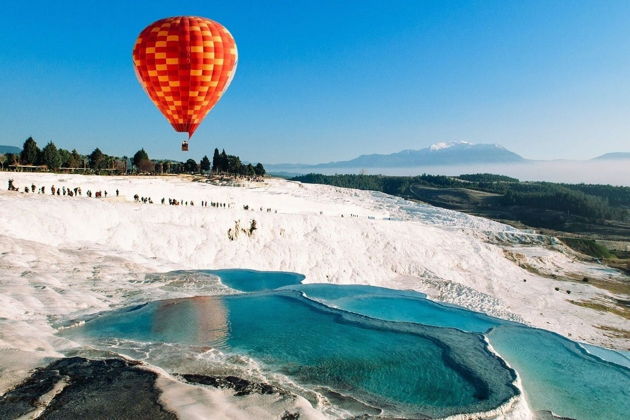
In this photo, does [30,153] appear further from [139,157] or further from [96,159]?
[139,157]

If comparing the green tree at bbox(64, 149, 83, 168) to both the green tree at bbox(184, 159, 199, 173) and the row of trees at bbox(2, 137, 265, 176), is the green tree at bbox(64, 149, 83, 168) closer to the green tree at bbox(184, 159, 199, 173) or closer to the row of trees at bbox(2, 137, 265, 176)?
the row of trees at bbox(2, 137, 265, 176)

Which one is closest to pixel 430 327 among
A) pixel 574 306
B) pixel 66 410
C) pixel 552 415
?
pixel 552 415

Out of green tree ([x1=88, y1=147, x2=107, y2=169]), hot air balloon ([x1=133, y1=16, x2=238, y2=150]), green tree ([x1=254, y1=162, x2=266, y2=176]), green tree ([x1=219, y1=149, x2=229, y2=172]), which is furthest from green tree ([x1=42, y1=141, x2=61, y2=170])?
green tree ([x1=254, y1=162, x2=266, y2=176])

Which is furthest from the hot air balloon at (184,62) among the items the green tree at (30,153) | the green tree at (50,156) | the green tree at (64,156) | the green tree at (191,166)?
the green tree at (191,166)

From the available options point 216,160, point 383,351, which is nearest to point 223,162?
point 216,160

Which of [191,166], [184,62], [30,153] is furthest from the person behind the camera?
[191,166]

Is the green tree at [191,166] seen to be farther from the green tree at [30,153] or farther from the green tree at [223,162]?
the green tree at [30,153]

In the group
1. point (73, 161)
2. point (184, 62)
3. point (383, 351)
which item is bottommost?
point (383, 351)

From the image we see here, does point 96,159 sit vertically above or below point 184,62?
below
